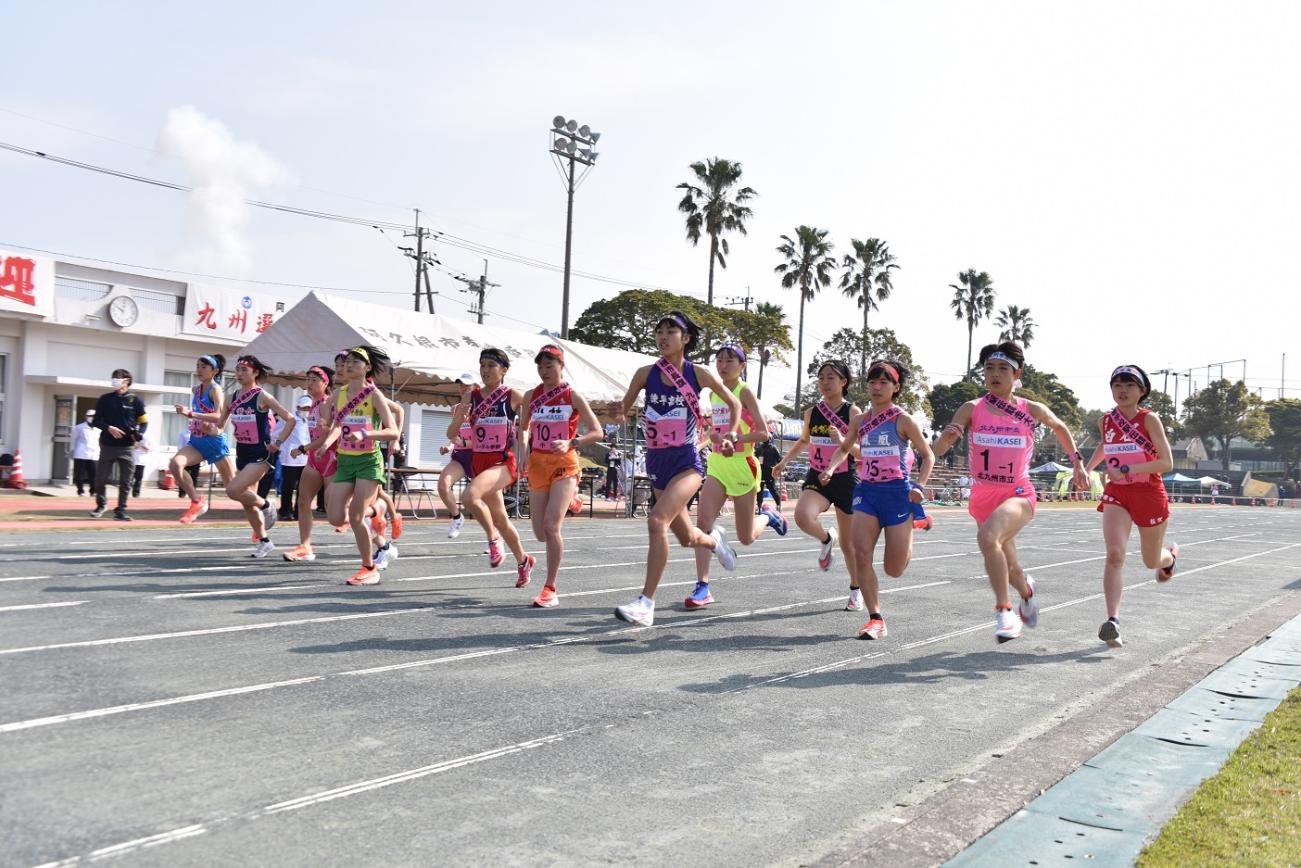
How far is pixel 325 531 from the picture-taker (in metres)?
15.1

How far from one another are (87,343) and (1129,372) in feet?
95.0

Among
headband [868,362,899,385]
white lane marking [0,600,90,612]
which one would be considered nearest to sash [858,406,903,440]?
headband [868,362,899,385]

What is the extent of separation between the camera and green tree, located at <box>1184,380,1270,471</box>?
86.6 m

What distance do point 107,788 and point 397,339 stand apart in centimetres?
1636

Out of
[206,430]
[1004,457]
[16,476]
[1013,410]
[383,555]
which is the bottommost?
[383,555]

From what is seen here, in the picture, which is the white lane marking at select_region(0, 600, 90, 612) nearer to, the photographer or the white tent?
the photographer

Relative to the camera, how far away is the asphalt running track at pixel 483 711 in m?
3.43

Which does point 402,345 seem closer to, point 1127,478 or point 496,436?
point 496,436

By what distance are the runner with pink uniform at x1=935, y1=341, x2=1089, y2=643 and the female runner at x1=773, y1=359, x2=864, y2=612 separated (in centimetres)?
140

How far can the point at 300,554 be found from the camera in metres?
10.9

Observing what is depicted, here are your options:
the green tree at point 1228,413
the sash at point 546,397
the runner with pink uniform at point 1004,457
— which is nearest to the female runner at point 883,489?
the runner with pink uniform at point 1004,457

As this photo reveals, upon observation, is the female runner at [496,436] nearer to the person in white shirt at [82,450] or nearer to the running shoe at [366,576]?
the running shoe at [366,576]

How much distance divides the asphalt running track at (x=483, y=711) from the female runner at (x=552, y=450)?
0.58 metres

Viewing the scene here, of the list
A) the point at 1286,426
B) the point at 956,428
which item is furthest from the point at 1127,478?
the point at 1286,426
